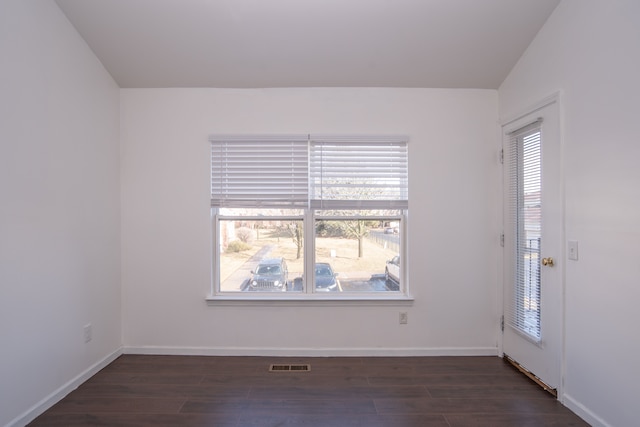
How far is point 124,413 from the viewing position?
215cm

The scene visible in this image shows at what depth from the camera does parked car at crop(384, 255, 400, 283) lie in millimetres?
3115

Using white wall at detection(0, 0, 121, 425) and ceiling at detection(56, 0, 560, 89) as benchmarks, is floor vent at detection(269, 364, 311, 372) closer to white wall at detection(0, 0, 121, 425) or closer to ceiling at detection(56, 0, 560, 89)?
white wall at detection(0, 0, 121, 425)

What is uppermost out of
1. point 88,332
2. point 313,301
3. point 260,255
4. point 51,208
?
point 51,208

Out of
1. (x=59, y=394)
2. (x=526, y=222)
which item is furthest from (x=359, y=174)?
(x=59, y=394)

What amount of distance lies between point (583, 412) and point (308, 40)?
3.26 metres

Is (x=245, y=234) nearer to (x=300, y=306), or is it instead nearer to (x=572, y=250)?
(x=300, y=306)

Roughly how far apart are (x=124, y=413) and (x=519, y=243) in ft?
10.7

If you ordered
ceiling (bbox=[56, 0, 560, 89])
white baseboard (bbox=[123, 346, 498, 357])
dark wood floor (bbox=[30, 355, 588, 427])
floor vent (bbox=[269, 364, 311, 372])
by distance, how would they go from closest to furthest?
dark wood floor (bbox=[30, 355, 588, 427]) < ceiling (bbox=[56, 0, 560, 89]) < floor vent (bbox=[269, 364, 311, 372]) < white baseboard (bbox=[123, 346, 498, 357])

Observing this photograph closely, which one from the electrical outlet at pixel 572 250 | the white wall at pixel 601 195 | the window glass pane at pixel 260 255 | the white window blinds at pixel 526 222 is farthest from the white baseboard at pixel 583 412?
the window glass pane at pixel 260 255

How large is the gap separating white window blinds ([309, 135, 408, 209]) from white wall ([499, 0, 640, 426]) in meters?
1.24

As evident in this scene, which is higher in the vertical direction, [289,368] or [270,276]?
[270,276]

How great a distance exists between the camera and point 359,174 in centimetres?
301

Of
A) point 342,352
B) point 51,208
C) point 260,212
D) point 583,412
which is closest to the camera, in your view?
point 583,412

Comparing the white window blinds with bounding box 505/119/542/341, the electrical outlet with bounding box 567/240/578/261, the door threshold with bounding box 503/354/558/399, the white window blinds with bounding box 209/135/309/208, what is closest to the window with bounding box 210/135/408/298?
the white window blinds with bounding box 209/135/309/208
